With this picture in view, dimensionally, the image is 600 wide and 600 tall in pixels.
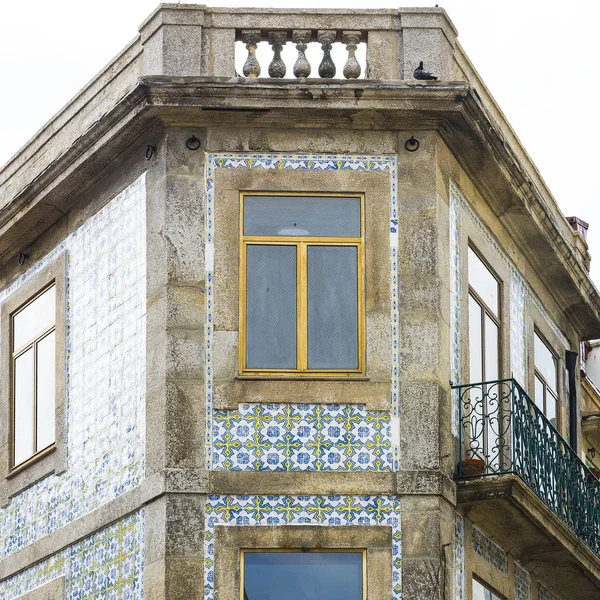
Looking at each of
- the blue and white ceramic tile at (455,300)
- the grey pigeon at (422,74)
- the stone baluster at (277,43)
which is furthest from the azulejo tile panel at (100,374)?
the blue and white ceramic tile at (455,300)

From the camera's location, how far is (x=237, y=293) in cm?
2047

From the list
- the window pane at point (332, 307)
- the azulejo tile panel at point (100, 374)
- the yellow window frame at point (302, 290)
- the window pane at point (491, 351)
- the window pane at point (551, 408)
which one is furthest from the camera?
the window pane at point (551, 408)

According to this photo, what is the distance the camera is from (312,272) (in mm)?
20656

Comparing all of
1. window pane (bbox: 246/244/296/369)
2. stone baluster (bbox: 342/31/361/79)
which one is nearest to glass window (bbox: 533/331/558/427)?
window pane (bbox: 246/244/296/369)

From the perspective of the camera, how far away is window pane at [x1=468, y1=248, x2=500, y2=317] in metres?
22.2

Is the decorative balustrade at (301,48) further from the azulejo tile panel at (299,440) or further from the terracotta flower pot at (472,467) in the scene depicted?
the terracotta flower pot at (472,467)

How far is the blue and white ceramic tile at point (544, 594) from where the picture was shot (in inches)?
903

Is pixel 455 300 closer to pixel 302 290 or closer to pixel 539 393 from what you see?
pixel 302 290

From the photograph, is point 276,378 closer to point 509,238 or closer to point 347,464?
point 347,464

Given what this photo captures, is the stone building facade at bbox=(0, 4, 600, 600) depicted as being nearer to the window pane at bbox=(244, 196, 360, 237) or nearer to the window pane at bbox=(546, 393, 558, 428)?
the window pane at bbox=(244, 196, 360, 237)

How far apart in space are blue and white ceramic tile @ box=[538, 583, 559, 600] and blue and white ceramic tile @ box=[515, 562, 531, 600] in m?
0.46

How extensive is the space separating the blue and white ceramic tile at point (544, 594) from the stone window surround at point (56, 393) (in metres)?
5.26

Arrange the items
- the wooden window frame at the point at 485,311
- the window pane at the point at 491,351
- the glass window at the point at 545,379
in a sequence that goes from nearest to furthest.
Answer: the wooden window frame at the point at 485,311
the window pane at the point at 491,351
the glass window at the point at 545,379

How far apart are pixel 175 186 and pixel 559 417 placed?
6.65 m
